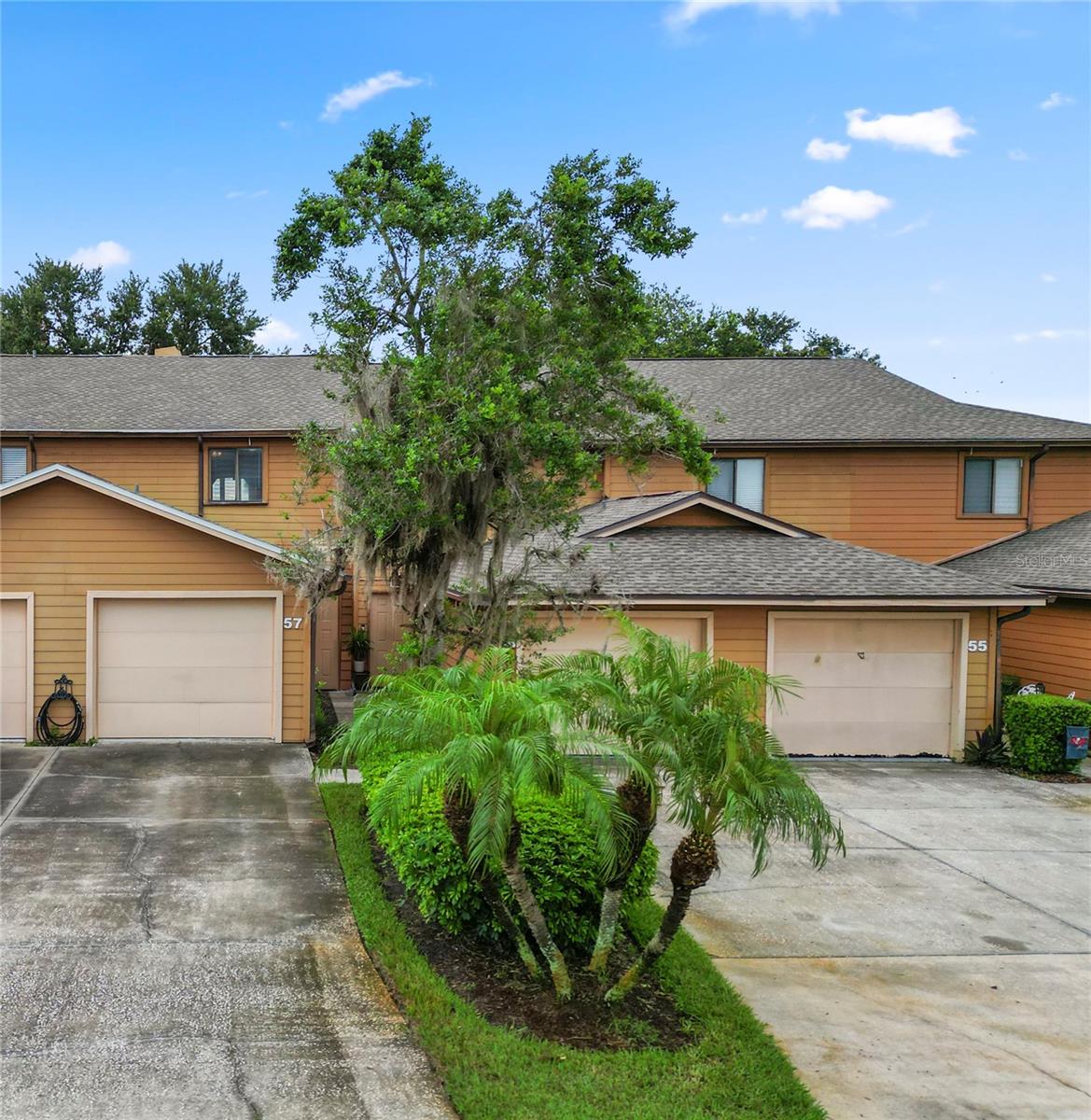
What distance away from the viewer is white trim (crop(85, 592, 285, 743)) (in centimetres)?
1202

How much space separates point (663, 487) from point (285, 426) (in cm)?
763

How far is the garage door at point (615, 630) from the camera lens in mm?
12523

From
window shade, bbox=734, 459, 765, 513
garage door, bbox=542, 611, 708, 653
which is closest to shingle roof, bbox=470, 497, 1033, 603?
garage door, bbox=542, 611, 708, 653

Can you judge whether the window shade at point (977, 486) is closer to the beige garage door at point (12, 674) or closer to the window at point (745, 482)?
the window at point (745, 482)

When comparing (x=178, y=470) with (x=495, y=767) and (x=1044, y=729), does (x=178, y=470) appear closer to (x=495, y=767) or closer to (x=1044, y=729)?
(x=495, y=767)

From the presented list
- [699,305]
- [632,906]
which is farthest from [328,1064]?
[699,305]

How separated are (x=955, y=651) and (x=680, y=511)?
187 inches

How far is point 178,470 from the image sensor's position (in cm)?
1731

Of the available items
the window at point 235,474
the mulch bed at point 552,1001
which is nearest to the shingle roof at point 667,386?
the window at point 235,474

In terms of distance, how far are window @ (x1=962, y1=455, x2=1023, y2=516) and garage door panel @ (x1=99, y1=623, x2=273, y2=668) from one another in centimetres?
1378

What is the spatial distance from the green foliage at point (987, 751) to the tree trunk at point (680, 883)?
9380 mm

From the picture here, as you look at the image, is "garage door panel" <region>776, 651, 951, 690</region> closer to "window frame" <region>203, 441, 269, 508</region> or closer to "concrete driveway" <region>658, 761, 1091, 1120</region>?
"concrete driveway" <region>658, 761, 1091, 1120</region>

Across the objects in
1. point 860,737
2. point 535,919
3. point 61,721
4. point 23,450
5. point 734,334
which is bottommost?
point 860,737

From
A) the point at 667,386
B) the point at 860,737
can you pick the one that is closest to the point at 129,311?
the point at 667,386
